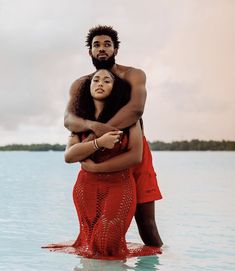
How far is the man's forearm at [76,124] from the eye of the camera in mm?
6008

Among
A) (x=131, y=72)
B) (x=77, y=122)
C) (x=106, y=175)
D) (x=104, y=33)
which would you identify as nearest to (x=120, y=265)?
(x=106, y=175)

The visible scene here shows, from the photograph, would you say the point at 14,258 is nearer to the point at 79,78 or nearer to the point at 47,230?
the point at 79,78

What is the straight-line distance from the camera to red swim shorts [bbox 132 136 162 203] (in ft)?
20.4

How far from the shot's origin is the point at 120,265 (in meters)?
5.90

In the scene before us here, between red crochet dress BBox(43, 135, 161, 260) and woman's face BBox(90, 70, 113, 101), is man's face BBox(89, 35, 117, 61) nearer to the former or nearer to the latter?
woman's face BBox(90, 70, 113, 101)

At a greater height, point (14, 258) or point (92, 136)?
point (92, 136)

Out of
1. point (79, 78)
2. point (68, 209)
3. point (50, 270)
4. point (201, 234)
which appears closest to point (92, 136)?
point (79, 78)

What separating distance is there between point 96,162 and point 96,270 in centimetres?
82

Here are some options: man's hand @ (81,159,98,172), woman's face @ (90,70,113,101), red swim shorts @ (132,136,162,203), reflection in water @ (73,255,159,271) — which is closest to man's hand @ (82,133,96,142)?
man's hand @ (81,159,98,172)

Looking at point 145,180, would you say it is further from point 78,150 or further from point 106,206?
point 78,150

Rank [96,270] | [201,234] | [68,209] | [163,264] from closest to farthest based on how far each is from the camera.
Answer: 1. [96,270]
2. [163,264]
3. [201,234]
4. [68,209]

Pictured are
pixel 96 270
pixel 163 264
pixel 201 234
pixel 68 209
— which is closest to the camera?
pixel 96 270

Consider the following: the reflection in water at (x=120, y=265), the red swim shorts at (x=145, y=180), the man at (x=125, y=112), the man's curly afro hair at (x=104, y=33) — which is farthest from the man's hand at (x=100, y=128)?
the reflection in water at (x=120, y=265)

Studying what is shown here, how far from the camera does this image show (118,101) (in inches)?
238
